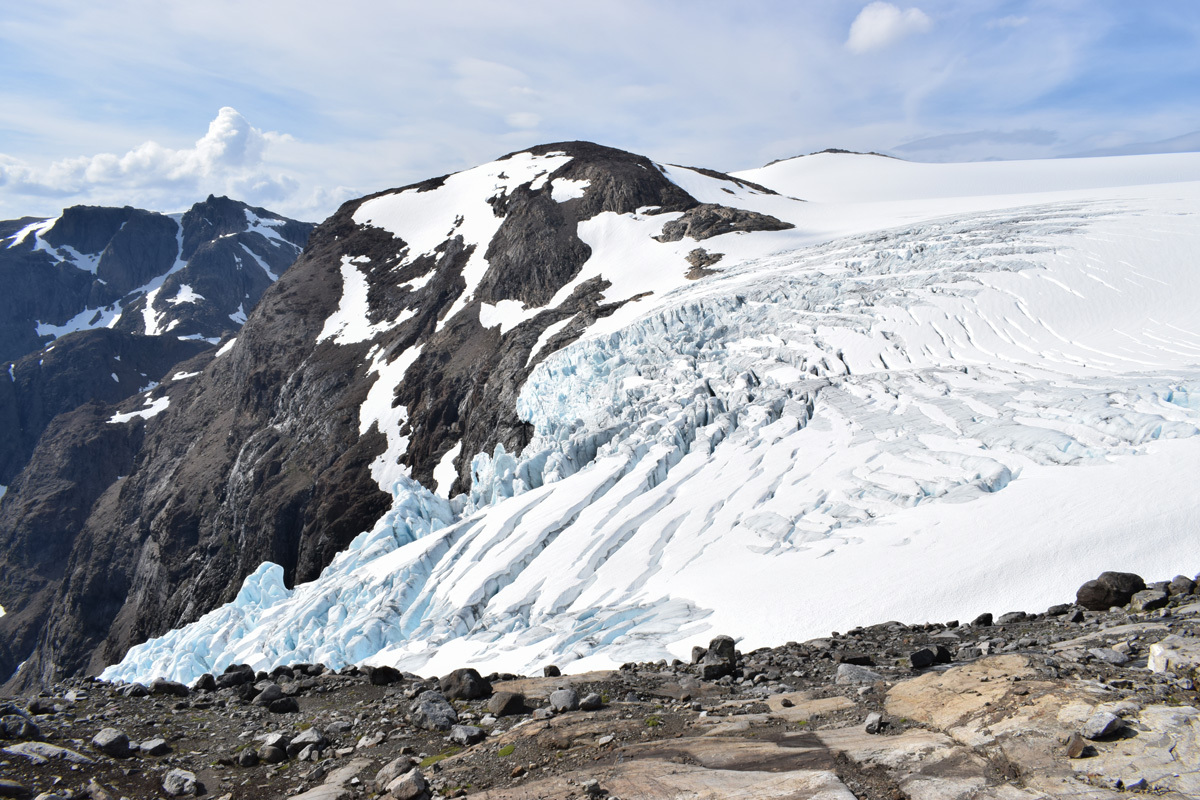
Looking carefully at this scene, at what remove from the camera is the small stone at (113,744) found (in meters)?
8.44

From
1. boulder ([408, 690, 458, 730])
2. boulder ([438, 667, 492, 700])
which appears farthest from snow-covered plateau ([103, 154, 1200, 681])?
boulder ([408, 690, 458, 730])

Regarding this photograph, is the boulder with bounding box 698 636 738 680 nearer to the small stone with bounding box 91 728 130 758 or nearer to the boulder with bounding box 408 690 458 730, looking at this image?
the boulder with bounding box 408 690 458 730

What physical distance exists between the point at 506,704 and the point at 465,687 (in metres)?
1.19

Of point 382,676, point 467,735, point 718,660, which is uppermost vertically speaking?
point 467,735

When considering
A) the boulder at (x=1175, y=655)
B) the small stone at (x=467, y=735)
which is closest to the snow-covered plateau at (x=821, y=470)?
the boulder at (x=1175, y=655)

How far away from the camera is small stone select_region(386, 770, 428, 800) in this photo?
22.3 ft

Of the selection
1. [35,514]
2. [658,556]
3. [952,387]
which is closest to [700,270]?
[952,387]

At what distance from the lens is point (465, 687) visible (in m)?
10.3

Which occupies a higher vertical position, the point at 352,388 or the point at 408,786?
the point at 352,388

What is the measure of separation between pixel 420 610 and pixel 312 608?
6.04m

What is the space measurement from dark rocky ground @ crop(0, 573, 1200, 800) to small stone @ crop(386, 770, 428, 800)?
1.3 inches

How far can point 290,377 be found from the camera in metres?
67.3

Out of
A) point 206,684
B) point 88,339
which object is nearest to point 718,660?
point 206,684

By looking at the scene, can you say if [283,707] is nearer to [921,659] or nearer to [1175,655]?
[921,659]
